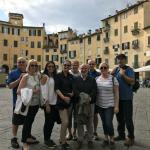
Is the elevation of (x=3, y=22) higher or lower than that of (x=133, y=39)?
higher

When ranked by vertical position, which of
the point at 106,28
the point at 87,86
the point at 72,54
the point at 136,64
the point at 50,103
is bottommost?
the point at 50,103

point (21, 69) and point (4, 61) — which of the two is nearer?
point (21, 69)

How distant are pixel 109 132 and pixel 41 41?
9461 cm

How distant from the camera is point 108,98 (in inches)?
361

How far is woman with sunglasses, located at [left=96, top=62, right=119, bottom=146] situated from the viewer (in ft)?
30.0

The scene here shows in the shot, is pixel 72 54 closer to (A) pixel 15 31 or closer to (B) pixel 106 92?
(A) pixel 15 31

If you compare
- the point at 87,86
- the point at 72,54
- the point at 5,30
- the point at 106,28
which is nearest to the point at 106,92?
the point at 87,86

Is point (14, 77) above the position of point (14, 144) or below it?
above

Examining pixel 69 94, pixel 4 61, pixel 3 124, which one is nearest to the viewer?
pixel 69 94

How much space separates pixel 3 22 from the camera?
326 ft

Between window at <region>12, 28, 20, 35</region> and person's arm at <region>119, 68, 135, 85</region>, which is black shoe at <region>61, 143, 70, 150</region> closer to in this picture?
person's arm at <region>119, 68, 135, 85</region>

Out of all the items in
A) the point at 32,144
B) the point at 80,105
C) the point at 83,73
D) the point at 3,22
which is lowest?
the point at 32,144

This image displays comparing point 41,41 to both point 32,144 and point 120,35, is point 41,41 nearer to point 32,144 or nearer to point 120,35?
point 120,35

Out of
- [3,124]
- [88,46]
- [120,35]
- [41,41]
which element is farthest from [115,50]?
[3,124]
